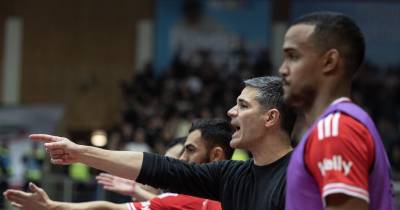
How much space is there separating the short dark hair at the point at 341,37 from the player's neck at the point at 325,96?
0.20 ft

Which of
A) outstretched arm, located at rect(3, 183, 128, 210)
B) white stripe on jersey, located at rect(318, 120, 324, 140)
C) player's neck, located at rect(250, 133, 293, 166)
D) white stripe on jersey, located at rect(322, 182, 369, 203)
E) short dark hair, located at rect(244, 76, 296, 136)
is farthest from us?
outstretched arm, located at rect(3, 183, 128, 210)

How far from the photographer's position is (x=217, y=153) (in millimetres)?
5066

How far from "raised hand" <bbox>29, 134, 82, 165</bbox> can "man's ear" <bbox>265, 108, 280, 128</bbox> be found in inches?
38.0

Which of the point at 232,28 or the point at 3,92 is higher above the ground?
the point at 232,28

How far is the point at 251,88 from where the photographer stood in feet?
13.5

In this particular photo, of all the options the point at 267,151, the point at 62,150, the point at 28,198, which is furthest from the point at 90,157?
the point at 267,151

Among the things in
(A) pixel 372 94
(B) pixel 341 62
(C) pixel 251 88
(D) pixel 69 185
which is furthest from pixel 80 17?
(B) pixel 341 62

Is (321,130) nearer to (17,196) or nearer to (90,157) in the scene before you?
(90,157)

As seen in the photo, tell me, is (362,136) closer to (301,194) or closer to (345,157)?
(345,157)

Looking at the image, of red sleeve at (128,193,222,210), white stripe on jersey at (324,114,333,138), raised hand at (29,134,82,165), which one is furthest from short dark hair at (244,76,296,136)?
white stripe on jersey at (324,114,333,138)

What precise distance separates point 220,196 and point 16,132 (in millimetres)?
13826

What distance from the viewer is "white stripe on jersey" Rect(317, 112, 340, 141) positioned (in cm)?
264

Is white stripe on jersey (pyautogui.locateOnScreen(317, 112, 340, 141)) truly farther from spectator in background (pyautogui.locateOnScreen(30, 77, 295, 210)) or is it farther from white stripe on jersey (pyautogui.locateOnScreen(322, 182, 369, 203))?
spectator in background (pyautogui.locateOnScreen(30, 77, 295, 210))

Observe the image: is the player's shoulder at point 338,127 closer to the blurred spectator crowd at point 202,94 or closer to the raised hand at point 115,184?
the raised hand at point 115,184
